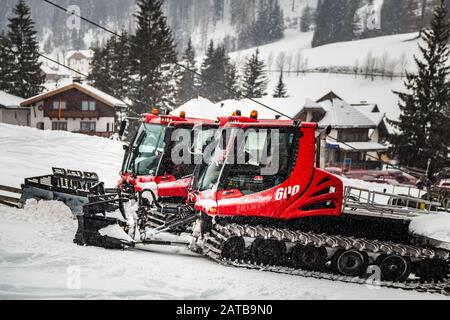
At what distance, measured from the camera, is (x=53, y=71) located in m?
125

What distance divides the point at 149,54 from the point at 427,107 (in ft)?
91.7

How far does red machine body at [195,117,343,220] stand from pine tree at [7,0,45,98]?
41.6 m

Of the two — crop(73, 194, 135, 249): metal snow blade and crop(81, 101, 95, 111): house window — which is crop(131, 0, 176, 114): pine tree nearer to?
crop(81, 101, 95, 111): house window

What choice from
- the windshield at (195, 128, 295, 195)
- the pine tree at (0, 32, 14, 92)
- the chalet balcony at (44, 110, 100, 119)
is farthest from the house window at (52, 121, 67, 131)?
the windshield at (195, 128, 295, 195)

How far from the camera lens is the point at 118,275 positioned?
7152 millimetres

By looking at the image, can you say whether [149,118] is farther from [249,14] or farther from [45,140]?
[249,14]

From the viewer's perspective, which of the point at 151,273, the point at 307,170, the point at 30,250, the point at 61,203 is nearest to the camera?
the point at 151,273

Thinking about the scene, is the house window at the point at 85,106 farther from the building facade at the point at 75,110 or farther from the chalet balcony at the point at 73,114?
the chalet balcony at the point at 73,114

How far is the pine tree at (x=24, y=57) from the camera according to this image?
44469 millimetres

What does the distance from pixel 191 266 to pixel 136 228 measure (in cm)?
217

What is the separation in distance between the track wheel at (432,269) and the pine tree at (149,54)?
3975 centimetres

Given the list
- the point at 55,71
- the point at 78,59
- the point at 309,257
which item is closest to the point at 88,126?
the point at 309,257

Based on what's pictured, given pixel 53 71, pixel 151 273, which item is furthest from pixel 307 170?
pixel 53 71

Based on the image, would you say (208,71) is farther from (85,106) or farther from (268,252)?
(268,252)
